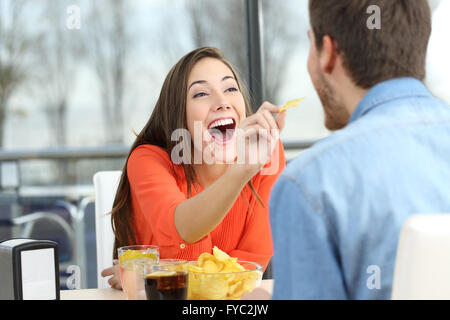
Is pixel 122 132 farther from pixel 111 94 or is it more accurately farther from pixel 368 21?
pixel 368 21

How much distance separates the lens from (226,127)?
172 cm

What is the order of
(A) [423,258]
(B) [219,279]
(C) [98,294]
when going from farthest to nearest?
(C) [98,294] → (B) [219,279] → (A) [423,258]

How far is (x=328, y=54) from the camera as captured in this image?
36.0 inches

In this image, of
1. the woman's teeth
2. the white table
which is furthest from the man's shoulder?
the woman's teeth

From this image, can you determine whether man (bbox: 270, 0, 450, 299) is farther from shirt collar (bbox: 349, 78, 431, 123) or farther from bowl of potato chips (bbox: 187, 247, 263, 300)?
bowl of potato chips (bbox: 187, 247, 263, 300)

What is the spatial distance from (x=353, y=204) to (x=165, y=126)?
1.05m

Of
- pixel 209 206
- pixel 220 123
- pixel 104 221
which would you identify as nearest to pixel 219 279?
pixel 209 206

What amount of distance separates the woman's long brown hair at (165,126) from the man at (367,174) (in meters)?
0.82

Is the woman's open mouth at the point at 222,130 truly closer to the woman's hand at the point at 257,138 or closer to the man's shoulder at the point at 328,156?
the woman's hand at the point at 257,138

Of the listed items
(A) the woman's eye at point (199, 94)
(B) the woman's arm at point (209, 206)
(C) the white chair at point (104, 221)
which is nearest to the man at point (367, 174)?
(B) the woman's arm at point (209, 206)

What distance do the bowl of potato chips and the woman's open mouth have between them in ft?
2.01

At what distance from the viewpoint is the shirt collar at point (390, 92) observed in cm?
85

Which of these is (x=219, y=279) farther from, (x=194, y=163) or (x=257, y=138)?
(x=194, y=163)

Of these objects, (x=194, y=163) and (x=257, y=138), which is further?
(x=194, y=163)
